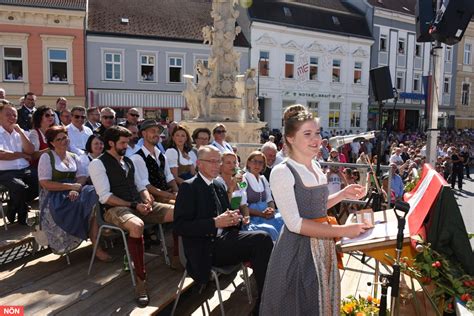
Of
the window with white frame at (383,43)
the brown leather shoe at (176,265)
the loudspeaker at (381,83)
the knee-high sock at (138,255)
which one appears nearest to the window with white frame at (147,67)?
the window with white frame at (383,43)

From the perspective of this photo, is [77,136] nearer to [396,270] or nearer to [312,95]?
[396,270]

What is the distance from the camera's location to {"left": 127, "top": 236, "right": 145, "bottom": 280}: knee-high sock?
3.76 meters

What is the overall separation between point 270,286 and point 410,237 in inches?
40.6

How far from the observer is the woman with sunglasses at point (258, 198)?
4.78m

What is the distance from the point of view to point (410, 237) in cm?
288

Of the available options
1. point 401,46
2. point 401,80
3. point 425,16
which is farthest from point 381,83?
point 401,46

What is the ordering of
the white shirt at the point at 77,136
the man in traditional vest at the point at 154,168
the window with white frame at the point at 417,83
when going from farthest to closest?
the window with white frame at the point at 417,83
the white shirt at the point at 77,136
the man in traditional vest at the point at 154,168

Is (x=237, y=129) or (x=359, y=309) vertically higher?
(x=237, y=129)

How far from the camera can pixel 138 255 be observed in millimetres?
3787

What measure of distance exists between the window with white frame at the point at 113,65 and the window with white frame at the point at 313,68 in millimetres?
12758

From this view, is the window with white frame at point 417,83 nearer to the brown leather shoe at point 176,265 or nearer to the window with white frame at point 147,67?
the window with white frame at point 147,67

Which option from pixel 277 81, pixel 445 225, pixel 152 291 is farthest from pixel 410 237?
pixel 277 81

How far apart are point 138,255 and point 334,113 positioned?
28.1 meters

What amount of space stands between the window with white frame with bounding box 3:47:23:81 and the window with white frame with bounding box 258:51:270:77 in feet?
44.2
